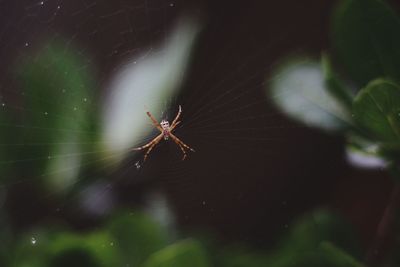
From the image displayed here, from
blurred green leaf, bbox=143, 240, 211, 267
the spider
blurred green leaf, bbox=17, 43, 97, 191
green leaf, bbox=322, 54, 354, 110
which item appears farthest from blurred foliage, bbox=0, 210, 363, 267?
the spider

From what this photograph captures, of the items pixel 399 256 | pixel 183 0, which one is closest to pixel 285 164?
pixel 183 0

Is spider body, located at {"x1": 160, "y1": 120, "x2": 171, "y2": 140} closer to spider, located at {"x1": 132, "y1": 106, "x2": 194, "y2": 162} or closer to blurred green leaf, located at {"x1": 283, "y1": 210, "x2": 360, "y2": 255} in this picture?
spider, located at {"x1": 132, "y1": 106, "x2": 194, "y2": 162}

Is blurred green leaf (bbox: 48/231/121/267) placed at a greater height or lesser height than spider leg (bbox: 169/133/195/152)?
lesser

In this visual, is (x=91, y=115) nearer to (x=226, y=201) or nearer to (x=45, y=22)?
(x=45, y=22)

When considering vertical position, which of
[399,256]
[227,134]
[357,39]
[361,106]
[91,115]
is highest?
[227,134]

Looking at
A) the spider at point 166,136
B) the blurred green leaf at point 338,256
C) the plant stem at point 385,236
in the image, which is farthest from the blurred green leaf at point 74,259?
the spider at point 166,136

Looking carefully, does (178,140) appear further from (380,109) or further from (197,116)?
(380,109)

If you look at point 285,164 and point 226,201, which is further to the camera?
point 285,164
